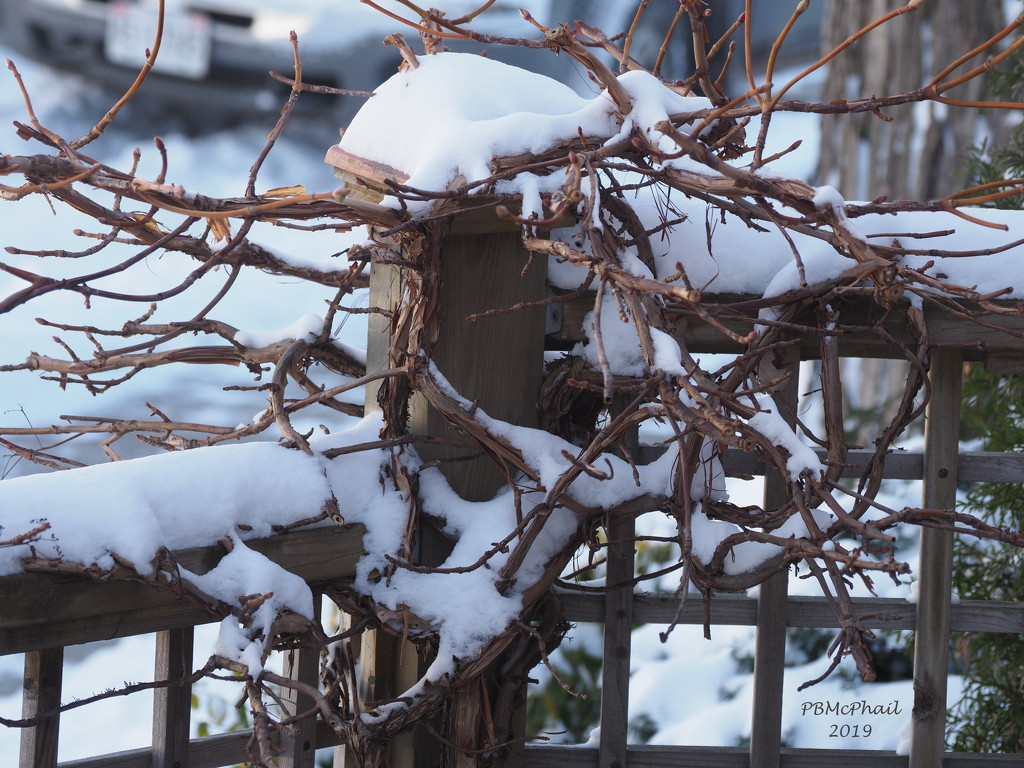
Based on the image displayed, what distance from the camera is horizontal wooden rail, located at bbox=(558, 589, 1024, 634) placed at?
1591 millimetres

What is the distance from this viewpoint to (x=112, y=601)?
3.63 ft

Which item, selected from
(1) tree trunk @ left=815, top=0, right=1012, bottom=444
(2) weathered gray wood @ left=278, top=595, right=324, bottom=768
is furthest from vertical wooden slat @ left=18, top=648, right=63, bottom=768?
(1) tree trunk @ left=815, top=0, right=1012, bottom=444

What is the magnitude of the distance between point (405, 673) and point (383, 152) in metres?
0.75

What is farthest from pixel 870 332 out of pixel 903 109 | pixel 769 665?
pixel 903 109

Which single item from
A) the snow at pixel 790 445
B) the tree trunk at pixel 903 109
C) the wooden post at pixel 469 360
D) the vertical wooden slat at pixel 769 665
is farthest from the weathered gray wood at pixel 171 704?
the tree trunk at pixel 903 109

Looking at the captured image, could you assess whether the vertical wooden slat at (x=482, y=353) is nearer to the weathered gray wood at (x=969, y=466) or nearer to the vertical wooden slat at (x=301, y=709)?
the vertical wooden slat at (x=301, y=709)

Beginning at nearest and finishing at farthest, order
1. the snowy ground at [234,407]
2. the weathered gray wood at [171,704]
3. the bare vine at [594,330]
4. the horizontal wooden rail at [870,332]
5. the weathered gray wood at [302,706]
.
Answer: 1. the bare vine at [594,330]
2. the weathered gray wood at [171,704]
3. the weathered gray wood at [302,706]
4. the horizontal wooden rail at [870,332]
5. the snowy ground at [234,407]

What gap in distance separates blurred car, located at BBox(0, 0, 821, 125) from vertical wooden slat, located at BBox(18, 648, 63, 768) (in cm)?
748

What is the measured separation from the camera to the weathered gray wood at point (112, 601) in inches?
40.5

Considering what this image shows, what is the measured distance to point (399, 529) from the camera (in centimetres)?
138

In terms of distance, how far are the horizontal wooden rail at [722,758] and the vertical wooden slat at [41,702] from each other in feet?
2.47

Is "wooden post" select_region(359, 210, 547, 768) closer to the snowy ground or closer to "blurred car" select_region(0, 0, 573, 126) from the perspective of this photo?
the snowy ground

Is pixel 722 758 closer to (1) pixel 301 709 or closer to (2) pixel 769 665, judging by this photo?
(2) pixel 769 665

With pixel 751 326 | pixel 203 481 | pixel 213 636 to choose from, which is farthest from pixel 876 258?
pixel 213 636
